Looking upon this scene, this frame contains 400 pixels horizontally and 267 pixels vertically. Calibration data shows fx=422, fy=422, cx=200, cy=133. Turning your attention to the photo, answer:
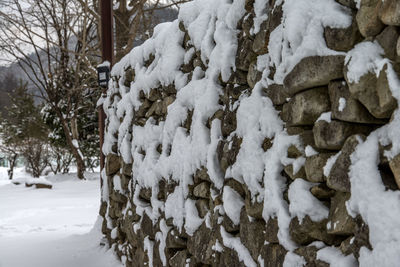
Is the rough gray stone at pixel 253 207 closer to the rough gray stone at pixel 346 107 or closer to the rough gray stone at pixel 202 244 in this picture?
the rough gray stone at pixel 202 244

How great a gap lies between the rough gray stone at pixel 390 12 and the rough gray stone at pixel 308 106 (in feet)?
0.97

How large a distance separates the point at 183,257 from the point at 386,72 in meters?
1.60

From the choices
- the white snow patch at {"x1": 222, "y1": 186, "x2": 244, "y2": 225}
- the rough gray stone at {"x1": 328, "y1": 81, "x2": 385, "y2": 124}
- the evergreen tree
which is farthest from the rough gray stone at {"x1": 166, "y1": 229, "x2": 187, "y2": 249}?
the evergreen tree

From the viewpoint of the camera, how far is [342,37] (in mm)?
1142

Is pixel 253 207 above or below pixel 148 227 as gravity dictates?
above

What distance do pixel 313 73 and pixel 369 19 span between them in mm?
230

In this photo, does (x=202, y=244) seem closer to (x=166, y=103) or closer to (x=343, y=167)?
(x=166, y=103)

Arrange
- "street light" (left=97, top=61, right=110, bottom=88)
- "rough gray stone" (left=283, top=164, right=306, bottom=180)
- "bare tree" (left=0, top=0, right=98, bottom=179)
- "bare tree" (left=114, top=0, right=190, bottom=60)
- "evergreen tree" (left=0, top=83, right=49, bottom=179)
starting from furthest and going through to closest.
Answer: "evergreen tree" (left=0, top=83, right=49, bottom=179) < "bare tree" (left=0, top=0, right=98, bottom=179) < "bare tree" (left=114, top=0, right=190, bottom=60) < "street light" (left=97, top=61, right=110, bottom=88) < "rough gray stone" (left=283, top=164, right=306, bottom=180)

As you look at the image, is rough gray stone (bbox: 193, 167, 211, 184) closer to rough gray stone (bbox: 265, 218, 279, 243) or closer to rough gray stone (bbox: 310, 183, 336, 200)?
rough gray stone (bbox: 265, 218, 279, 243)

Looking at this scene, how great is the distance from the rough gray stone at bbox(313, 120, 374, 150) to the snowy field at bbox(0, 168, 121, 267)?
2952 mm

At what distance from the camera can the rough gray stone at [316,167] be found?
3.98 feet

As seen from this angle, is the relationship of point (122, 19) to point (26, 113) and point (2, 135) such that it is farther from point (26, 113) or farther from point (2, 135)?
point (2, 135)

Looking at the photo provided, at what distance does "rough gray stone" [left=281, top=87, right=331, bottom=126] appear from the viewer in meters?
1.24

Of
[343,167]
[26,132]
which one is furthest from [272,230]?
[26,132]
